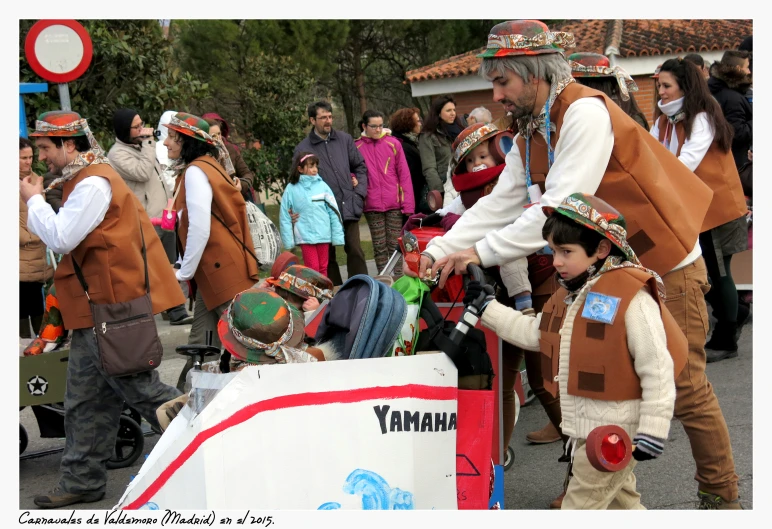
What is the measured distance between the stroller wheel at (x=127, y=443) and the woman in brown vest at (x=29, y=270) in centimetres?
243

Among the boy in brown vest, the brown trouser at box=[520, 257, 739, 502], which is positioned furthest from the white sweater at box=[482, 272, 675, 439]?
the brown trouser at box=[520, 257, 739, 502]

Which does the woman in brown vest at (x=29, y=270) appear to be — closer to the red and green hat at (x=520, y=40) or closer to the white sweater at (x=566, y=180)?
the white sweater at (x=566, y=180)

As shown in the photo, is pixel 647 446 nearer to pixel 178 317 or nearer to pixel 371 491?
pixel 371 491

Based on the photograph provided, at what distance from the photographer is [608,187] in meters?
3.61

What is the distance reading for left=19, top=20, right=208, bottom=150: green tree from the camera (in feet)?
33.8

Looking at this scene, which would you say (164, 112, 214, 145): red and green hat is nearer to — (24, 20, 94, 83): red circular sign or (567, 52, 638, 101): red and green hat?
(567, 52, 638, 101): red and green hat

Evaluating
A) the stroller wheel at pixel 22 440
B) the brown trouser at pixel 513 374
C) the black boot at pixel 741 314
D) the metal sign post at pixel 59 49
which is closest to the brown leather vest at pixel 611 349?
the brown trouser at pixel 513 374

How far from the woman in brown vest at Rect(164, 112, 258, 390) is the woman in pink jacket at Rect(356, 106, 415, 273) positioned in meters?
4.08

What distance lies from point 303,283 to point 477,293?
5.21 ft

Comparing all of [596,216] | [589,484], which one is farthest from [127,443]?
[596,216]

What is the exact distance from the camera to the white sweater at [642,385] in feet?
10.2

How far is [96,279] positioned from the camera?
15.4 ft
